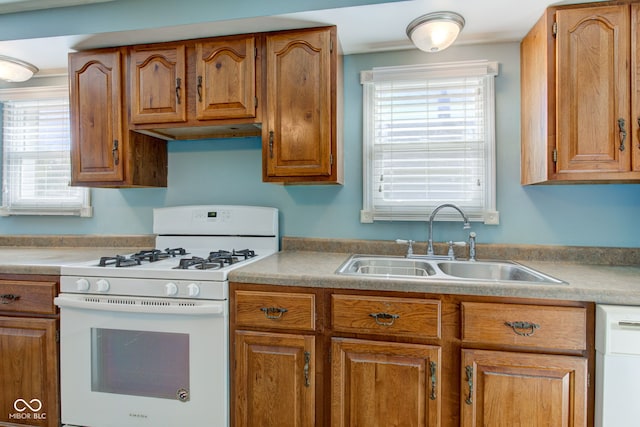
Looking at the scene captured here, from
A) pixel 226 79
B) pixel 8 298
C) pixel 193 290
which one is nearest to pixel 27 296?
pixel 8 298

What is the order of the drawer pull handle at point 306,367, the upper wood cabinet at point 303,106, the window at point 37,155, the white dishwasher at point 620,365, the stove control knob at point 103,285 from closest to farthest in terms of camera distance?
the white dishwasher at point 620,365 → the drawer pull handle at point 306,367 → the stove control knob at point 103,285 → the upper wood cabinet at point 303,106 → the window at point 37,155

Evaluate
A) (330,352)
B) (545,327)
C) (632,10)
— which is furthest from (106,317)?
(632,10)

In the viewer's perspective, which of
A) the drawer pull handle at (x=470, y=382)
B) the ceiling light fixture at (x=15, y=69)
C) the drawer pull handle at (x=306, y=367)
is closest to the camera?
the drawer pull handle at (x=470, y=382)

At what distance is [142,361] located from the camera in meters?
1.52

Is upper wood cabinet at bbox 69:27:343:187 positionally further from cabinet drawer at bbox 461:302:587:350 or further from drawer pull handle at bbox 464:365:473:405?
drawer pull handle at bbox 464:365:473:405

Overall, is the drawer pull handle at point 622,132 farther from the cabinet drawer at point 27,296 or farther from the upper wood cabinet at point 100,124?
the cabinet drawer at point 27,296

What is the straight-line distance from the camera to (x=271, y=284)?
56.4 inches

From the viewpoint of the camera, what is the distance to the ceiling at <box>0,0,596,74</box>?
1.57 meters

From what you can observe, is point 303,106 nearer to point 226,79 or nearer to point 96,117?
point 226,79

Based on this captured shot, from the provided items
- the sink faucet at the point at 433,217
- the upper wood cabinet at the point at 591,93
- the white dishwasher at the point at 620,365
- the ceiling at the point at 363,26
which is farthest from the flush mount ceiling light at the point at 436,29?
the white dishwasher at the point at 620,365

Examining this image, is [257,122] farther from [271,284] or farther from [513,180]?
[513,180]

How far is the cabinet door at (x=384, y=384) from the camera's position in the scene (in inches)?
51.5

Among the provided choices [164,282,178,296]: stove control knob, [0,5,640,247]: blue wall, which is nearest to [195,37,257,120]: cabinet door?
[0,5,640,247]: blue wall

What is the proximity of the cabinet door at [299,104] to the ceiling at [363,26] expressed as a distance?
0.11 meters
